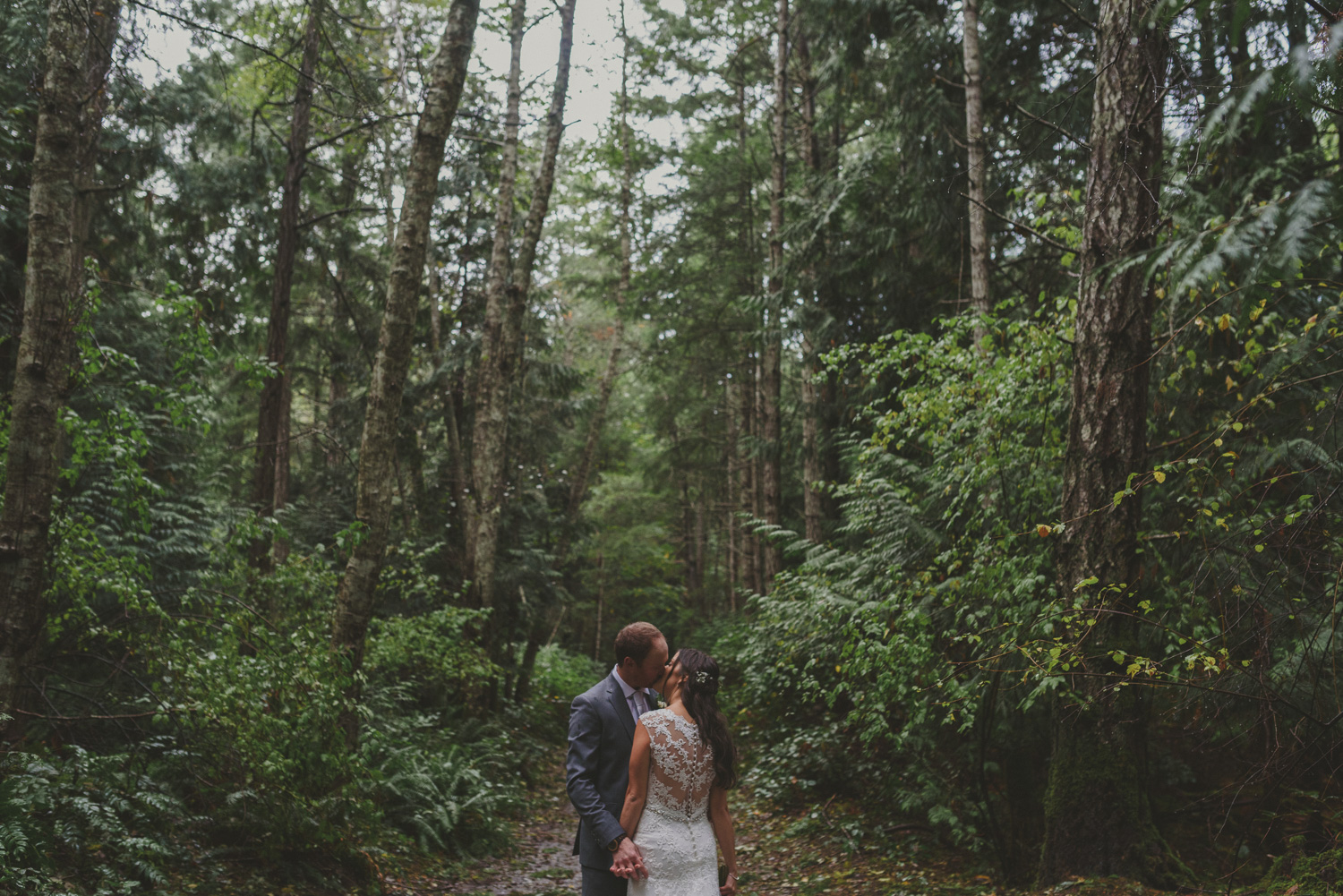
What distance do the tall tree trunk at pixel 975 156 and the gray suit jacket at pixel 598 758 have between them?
23.9 ft

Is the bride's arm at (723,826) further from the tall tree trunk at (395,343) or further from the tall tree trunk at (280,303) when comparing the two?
the tall tree trunk at (280,303)

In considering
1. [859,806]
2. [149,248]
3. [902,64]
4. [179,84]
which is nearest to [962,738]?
[859,806]

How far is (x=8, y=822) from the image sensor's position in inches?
165

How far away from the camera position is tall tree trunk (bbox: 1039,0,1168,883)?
5.03 m

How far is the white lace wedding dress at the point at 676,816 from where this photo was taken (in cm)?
348

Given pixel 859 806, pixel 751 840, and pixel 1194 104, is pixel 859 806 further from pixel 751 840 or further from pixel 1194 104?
pixel 1194 104

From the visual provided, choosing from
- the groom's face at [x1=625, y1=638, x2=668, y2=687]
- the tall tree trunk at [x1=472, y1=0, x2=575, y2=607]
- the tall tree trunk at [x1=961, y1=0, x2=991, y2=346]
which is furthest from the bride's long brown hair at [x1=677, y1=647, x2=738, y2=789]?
the tall tree trunk at [x1=472, y1=0, x2=575, y2=607]

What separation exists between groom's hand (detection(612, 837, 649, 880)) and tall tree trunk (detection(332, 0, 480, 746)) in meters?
3.71

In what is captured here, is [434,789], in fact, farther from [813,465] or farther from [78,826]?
[813,465]

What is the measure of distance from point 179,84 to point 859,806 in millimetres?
13068

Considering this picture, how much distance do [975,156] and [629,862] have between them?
9135 millimetres

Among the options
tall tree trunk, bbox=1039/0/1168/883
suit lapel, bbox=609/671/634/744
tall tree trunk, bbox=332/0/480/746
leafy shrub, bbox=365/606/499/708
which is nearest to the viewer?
suit lapel, bbox=609/671/634/744

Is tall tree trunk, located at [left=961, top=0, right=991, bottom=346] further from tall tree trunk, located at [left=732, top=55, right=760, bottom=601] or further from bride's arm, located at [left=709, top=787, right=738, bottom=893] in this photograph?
bride's arm, located at [left=709, top=787, right=738, bottom=893]

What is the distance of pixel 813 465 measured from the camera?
47.5ft
